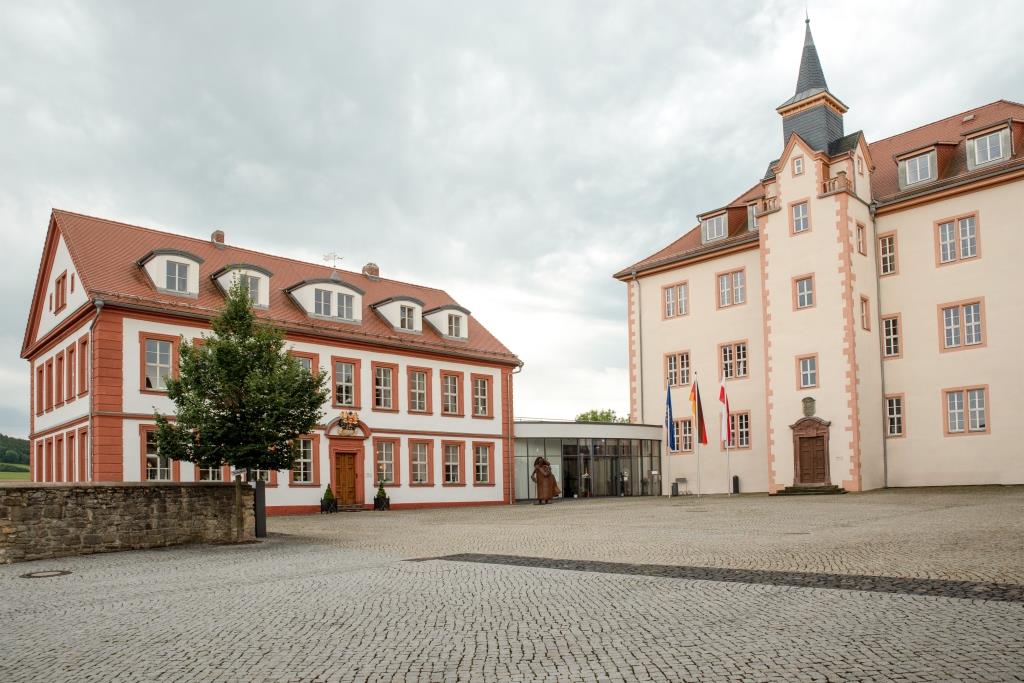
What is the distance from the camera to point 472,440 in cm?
4109

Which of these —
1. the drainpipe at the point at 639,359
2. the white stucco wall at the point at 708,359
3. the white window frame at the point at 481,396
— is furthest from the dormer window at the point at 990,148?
the white window frame at the point at 481,396

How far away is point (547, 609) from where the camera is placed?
Answer: 10.2 metres

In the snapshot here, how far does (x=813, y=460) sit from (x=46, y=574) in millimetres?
28702

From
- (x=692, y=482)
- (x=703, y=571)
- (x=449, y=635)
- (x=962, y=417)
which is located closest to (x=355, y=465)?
(x=692, y=482)

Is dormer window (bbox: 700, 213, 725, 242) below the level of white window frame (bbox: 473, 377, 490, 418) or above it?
above

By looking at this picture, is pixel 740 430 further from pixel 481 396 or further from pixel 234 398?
pixel 234 398

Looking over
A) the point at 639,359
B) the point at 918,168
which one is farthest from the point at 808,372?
the point at 639,359

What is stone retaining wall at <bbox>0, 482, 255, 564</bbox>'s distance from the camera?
17547mm

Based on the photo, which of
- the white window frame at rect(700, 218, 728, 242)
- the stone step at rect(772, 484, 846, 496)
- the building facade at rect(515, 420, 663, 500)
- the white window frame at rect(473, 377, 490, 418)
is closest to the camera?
the stone step at rect(772, 484, 846, 496)

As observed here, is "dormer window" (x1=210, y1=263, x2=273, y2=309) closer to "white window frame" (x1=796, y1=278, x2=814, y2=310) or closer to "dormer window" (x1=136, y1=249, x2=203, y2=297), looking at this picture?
"dormer window" (x1=136, y1=249, x2=203, y2=297)

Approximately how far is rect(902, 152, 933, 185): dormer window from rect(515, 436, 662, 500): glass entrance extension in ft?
54.5

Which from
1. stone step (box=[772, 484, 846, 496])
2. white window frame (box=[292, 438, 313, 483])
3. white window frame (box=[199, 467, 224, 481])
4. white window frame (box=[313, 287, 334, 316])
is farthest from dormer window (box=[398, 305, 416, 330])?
stone step (box=[772, 484, 846, 496])

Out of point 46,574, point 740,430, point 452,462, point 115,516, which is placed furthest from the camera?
point 740,430

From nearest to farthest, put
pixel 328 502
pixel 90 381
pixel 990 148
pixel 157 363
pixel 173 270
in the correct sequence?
1. pixel 90 381
2. pixel 157 363
3. pixel 173 270
4. pixel 328 502
5. pixel 990 148
